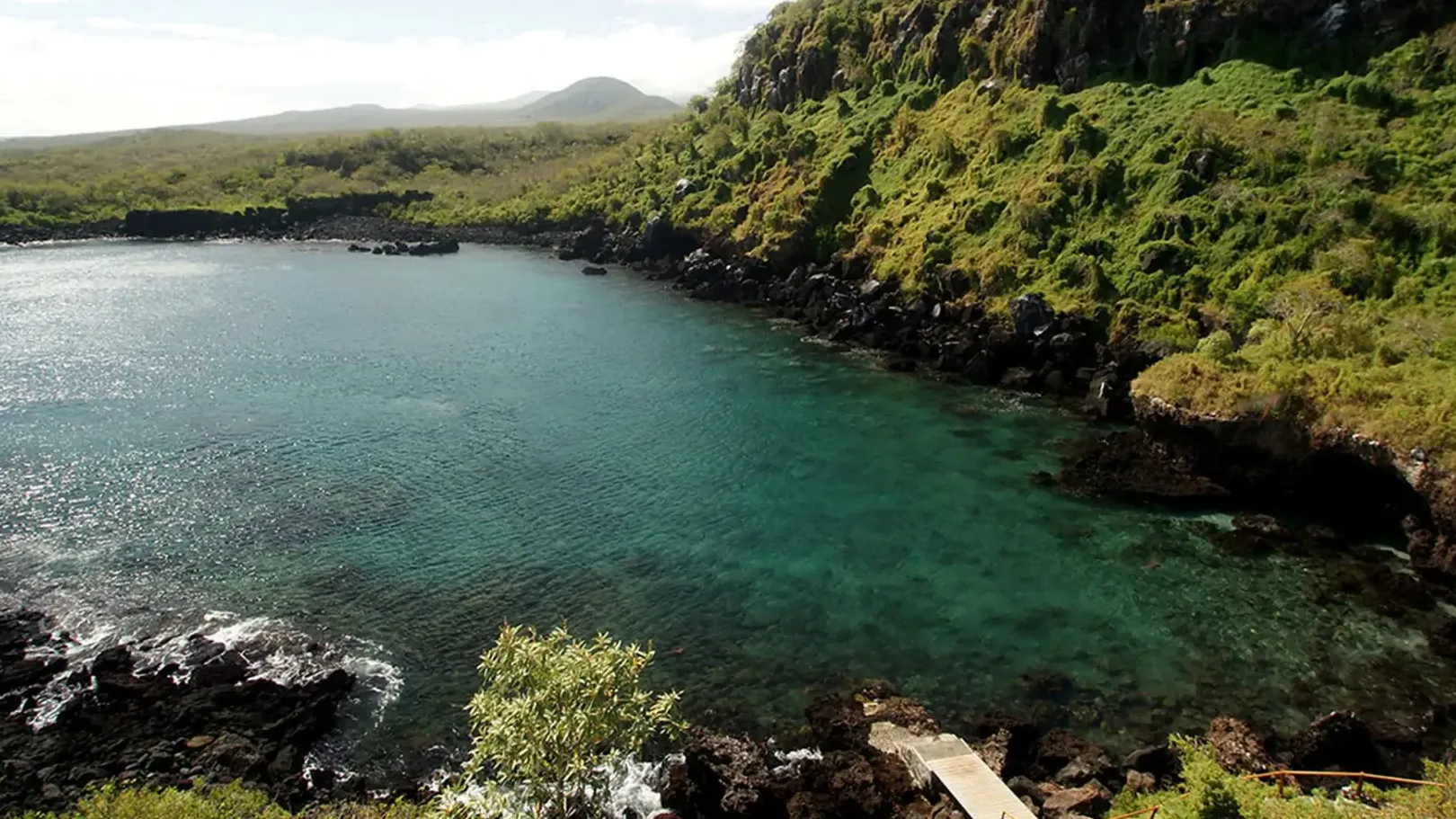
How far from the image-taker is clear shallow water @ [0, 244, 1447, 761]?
3169 centimetres

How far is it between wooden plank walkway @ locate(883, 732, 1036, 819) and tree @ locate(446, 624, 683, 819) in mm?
8350

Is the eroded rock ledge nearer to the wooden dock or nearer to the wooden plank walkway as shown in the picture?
the wooden dock

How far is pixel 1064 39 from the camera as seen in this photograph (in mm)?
88438

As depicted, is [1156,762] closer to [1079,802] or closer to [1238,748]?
[1238,748]

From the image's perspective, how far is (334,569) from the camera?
128 ft

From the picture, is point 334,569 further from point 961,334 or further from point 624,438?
point 961,334

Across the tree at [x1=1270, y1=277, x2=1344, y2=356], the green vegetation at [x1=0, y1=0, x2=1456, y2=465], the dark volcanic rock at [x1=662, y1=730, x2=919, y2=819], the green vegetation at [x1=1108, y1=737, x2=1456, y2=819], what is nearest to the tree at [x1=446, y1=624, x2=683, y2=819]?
the dark volcanic rock at [x1=662, y1=730, x2=919, y2=819]

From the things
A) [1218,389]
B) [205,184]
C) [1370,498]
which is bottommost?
[1370,498]

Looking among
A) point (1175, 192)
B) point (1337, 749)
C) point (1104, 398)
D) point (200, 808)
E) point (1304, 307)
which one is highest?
point (1175, 192)

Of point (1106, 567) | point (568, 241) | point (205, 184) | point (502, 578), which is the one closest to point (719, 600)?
point (502, 578)

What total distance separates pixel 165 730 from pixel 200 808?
11.4 meters

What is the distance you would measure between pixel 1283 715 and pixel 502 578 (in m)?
29.8

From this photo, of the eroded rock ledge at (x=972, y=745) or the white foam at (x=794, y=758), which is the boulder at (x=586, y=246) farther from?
the eroded rock ledge at (x=972, y=745)

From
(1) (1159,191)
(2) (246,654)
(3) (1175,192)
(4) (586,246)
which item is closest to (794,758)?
(2) (246,654)
